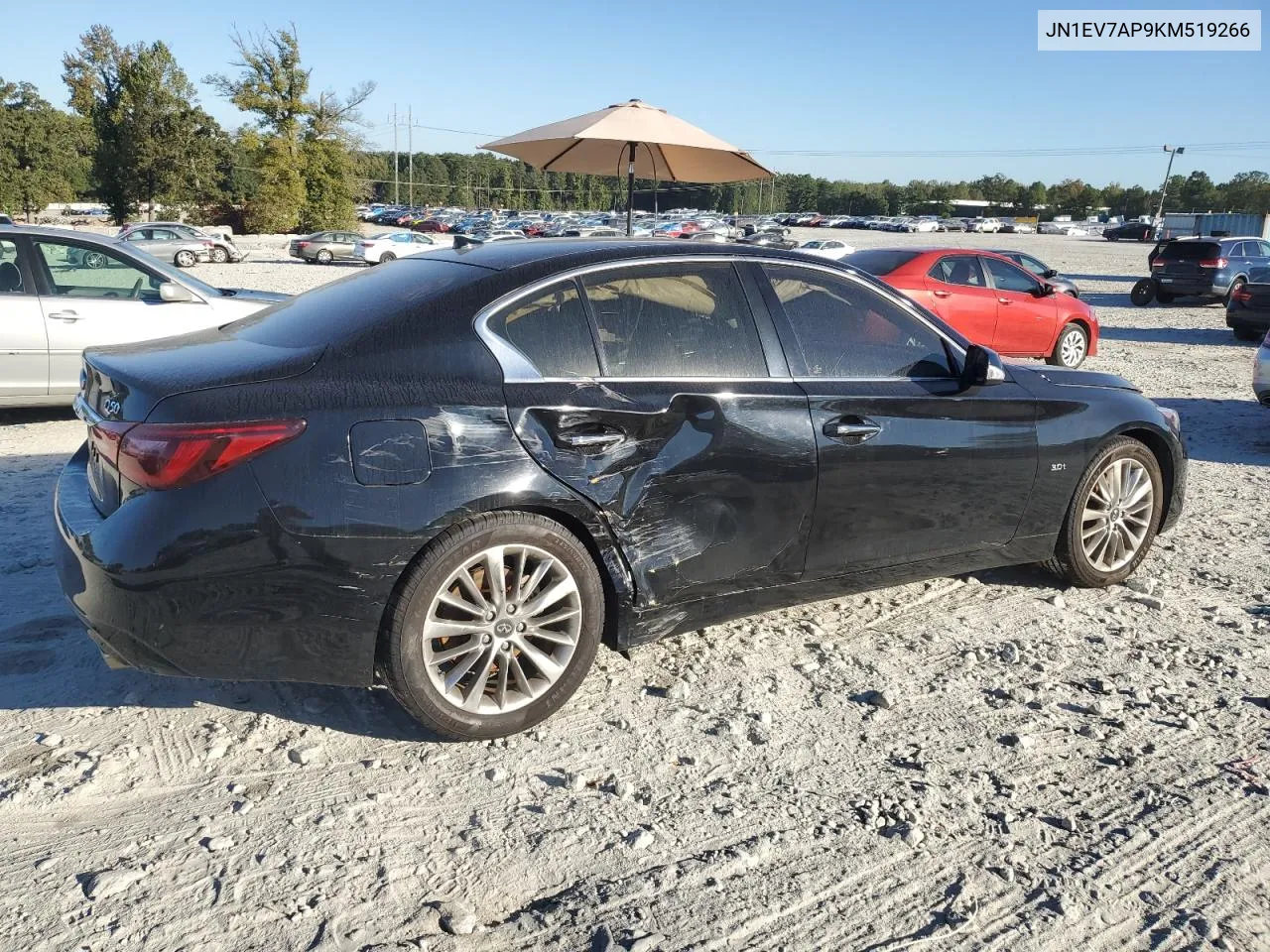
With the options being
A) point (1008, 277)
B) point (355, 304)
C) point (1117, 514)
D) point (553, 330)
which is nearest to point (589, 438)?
point (553, 330)

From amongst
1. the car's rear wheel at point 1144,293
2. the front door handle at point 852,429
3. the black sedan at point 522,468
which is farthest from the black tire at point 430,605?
the car's rear wheel at point 1144,293

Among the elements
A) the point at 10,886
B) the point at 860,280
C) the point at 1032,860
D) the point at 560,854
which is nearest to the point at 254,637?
the point at 10,886

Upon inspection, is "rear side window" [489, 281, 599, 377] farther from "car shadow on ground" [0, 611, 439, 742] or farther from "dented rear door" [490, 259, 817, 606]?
"car shadow on ground" [0, 611, 439, 742]

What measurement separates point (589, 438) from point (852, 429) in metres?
1.10

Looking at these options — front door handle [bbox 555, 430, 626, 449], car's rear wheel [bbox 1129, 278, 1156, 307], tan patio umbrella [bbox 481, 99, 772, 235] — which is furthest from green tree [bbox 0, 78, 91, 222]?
front door handle [bbox 555, 430, 626, 449]

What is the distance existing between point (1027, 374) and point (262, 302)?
6021 mm

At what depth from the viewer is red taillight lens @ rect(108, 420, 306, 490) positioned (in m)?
2.89

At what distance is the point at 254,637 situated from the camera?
2.99 metres

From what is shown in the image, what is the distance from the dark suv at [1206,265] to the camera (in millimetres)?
22031

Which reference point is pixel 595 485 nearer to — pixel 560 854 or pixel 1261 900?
pixel 560 854

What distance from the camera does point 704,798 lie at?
3053 mm

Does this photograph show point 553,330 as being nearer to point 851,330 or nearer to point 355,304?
point 355,304

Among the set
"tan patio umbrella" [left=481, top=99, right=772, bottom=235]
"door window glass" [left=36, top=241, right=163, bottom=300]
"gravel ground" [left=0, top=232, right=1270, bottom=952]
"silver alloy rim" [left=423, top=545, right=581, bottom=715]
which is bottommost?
"gravel ground" [left=0, top=232, right=1270, bottom=952]

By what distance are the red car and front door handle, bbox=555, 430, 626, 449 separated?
9479mm
